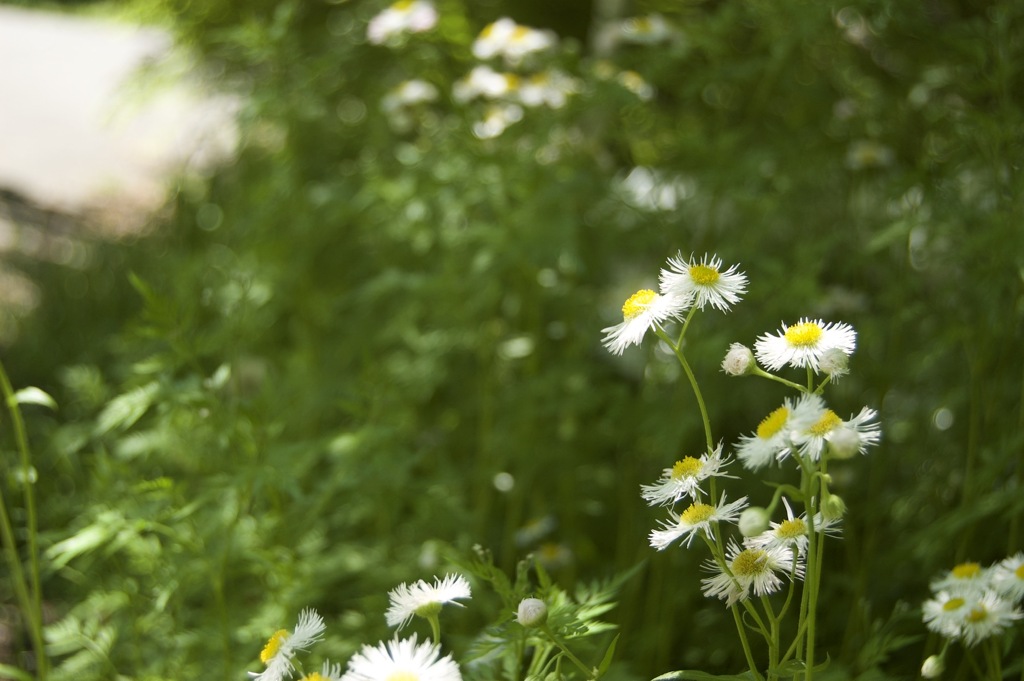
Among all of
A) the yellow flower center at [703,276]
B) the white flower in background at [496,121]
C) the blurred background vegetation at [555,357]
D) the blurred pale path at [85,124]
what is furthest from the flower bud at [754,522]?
the blurred pale path at [85,124]

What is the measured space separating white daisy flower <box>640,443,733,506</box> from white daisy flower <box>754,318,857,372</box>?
98mm

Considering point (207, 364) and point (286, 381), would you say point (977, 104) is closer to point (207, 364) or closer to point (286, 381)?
point (286, 381)

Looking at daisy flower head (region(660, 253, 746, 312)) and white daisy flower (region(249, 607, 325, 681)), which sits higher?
daisy flower head (region(660, 253, 746, 312))

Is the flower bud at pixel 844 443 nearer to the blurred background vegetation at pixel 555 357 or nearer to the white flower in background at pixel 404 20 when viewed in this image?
the blurred background vegetation at pixel 555 357

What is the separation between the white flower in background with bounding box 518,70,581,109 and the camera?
1.93 metres

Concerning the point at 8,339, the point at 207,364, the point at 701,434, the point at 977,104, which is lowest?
the point at 701,434

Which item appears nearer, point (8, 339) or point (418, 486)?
point (418, 486)

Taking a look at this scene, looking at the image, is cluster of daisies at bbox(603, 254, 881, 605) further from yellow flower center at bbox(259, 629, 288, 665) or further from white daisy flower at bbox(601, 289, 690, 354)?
yellow flower center at bbox(259, 629, 288, 665)

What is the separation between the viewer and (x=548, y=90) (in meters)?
1.94

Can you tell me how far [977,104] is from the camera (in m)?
Answer: 2.14

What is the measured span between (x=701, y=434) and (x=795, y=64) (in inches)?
32.5

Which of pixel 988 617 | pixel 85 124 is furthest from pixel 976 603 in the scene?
pixel 85 124

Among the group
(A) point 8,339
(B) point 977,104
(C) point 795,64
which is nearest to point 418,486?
(C) point 795,64

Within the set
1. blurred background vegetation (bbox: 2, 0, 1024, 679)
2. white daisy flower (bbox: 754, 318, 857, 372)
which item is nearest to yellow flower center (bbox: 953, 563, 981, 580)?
blurred background vegetation (bbox: 2, 0, 1024, 679)
